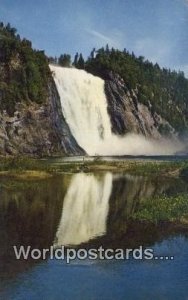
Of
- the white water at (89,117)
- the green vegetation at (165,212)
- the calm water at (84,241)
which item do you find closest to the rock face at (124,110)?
the white water at (89,117)

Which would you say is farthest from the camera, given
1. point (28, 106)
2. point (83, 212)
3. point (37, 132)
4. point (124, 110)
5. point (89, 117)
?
point (124, 110)

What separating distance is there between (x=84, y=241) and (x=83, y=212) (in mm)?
2311

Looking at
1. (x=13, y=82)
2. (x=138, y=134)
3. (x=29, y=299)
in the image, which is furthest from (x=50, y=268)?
(x=138, y=134)

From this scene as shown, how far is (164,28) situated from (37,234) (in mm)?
3950

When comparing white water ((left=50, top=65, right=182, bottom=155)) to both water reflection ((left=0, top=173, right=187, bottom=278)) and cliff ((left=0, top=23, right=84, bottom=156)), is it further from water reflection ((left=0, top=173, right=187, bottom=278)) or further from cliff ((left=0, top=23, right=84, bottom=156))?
water reflection ((left=0, top=173, right=187, bottom=278))

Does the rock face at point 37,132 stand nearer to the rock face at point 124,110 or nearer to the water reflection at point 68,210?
the rock face at point 124,110

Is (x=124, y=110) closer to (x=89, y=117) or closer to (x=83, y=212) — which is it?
(x=89, y=117)

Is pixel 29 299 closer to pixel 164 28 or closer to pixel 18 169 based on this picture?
pixel 164 28

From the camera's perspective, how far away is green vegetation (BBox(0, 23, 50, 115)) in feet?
87.5

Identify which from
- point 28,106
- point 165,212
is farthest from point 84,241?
point 28,106

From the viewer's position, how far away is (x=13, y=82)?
27.7m

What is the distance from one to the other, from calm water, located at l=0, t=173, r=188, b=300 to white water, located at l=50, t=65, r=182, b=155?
16.8 m

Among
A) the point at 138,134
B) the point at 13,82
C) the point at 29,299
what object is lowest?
the point at 29,299

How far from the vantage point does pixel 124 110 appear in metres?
37.2
